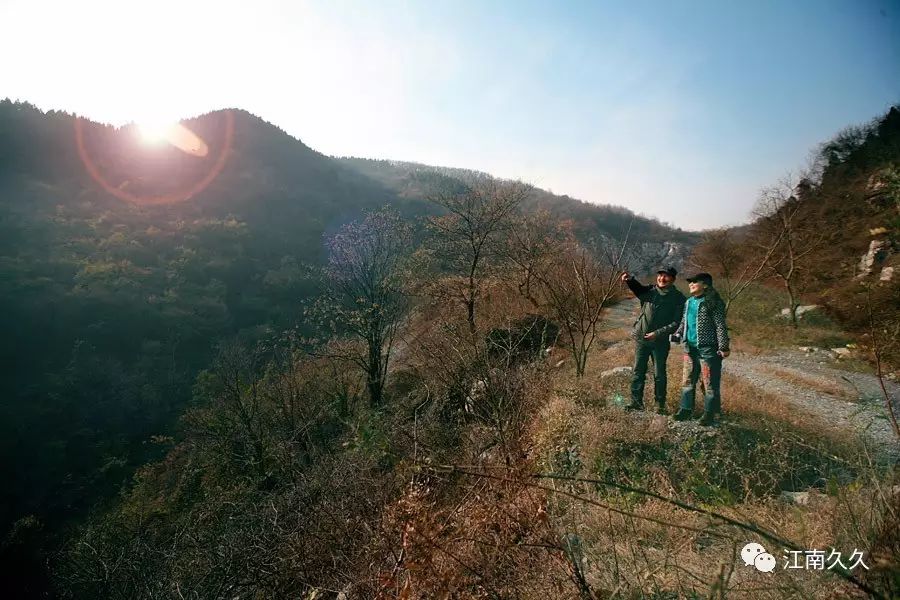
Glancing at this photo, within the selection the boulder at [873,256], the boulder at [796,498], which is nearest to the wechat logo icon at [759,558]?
the boulder at [796,498]

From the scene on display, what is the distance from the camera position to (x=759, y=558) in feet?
6.95

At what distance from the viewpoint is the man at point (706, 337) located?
16.3ft

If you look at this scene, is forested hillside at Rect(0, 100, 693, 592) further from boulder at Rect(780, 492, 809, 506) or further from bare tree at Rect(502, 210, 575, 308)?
boulder at Rect(780, 492, 809, 506)

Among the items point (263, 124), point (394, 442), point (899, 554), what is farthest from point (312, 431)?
point (263, 124)

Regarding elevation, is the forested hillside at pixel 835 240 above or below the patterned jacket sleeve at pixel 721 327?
above

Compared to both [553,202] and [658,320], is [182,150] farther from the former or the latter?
[658,320]

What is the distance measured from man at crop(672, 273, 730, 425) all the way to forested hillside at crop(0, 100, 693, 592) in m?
8.38

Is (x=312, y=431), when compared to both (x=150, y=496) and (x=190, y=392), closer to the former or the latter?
(x=150, y=496)

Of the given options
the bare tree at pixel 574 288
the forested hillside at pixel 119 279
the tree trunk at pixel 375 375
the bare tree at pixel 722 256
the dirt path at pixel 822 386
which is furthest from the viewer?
the forested hillside at pixel 119 279

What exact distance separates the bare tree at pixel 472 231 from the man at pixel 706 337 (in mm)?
8218

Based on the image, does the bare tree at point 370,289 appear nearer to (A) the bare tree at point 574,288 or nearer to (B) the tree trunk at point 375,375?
(B) the tree trunk at point 375,375

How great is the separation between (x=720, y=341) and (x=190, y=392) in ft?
113

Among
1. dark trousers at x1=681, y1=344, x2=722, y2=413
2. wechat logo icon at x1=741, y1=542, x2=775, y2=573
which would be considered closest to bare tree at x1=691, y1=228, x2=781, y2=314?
dark trousers at x1=681, y1=344, x2=722, y2=413

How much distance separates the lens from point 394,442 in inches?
265
